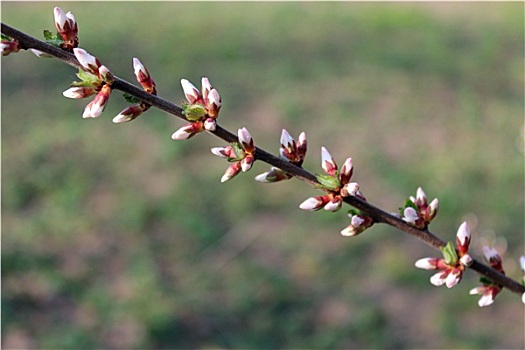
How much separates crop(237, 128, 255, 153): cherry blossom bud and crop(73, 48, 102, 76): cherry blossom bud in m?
0.20

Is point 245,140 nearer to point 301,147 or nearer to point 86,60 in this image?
point 301,147

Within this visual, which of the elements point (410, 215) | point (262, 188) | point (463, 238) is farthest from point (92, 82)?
Result: point (262, 188)

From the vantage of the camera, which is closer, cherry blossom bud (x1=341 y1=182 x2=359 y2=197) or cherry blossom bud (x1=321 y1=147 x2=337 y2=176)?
cherry blossom bud (x1=341 y1=182 x2=359 y2=197)

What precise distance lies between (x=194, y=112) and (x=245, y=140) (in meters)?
0.08

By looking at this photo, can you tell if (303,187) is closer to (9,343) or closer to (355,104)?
(355,104)

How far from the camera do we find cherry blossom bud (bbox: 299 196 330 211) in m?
0.89

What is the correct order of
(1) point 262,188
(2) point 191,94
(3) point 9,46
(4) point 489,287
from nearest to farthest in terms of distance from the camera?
(3) point 9,46, (2) point 191,94, (4) point 489,287, (1) point 262,188

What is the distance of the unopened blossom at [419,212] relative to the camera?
3.05ft

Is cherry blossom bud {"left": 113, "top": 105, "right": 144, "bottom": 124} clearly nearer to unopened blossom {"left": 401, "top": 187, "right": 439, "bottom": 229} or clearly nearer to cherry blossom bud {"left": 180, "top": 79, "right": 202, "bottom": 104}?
cherry blossom bud {"left": 180, "top": 79, "right": 202, "bottom": 104}

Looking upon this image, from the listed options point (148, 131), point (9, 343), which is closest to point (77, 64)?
point (9, 343)

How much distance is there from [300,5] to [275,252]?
4.35 meters

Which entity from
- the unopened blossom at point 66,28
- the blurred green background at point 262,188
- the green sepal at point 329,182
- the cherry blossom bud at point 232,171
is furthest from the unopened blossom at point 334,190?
the blurred green background at point 262,188

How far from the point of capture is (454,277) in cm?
93

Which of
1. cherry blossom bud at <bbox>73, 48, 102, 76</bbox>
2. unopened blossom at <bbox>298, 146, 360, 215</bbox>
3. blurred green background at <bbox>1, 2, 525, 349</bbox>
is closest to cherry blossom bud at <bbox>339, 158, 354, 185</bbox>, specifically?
unopened blossom at <bbox>298, 146, 360, 215</bbox>
